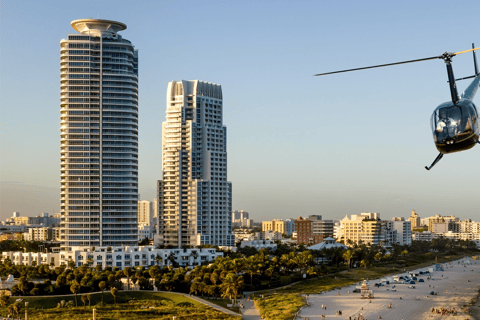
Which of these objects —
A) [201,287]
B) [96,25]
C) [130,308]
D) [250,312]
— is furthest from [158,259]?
[96,25]

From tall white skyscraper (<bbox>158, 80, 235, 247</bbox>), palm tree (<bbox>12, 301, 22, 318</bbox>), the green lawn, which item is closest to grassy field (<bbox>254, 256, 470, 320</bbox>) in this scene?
the green lawn

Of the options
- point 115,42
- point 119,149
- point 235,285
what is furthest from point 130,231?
point 235,285

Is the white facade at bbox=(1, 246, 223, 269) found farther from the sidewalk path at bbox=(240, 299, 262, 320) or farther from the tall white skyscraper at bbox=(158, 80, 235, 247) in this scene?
the sidewalk path at bbox=(240, 299, 262, 320)

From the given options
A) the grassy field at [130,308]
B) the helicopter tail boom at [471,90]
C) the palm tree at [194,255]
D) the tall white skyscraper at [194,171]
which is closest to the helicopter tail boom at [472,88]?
the helicopter tail boom at [471,90]

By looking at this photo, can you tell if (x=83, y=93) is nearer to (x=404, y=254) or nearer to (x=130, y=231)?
(x=130, y=231)

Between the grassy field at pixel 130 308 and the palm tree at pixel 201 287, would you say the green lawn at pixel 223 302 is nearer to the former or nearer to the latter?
the palm tree at pixel 201 287
